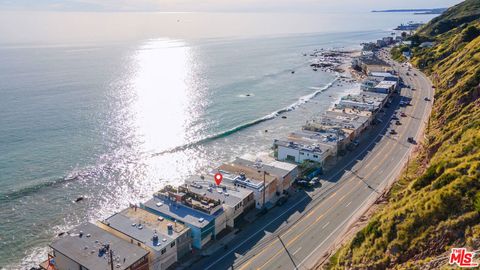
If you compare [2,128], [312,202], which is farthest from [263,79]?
[312,202]

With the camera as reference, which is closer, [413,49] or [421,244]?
[421,244]

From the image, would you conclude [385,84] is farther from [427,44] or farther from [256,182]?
[256,182]

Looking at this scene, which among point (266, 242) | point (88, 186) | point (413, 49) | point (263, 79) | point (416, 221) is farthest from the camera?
point (413, 49)

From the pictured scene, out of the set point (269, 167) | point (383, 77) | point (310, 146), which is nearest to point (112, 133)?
point (269, 167)

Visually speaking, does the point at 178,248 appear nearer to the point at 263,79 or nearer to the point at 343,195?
the point at 343,195

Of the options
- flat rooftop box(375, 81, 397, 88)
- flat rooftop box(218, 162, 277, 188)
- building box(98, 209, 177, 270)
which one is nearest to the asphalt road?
building box(98, 209, 177, 270)

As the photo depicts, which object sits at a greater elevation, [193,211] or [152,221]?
[193,211]

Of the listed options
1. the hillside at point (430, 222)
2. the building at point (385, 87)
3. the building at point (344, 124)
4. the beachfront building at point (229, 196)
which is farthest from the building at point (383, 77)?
the beachfront building at point (229, 196)
